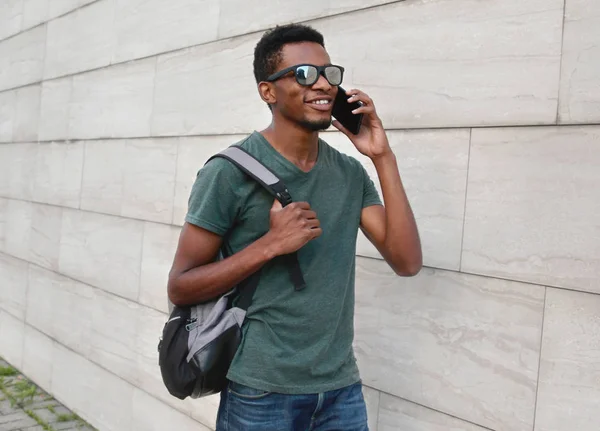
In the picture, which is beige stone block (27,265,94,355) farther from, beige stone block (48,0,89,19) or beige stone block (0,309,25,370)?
beige stone block (48,0,89,19)

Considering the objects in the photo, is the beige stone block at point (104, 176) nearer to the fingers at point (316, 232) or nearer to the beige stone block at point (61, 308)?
the beige stone block at point (61, 308)

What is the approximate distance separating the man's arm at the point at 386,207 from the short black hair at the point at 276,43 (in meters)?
0.25

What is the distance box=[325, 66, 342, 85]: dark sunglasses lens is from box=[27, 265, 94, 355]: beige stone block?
4.04m

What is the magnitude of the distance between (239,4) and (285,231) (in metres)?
2.66

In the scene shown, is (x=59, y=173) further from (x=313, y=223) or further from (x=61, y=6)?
(x=313, y=223)

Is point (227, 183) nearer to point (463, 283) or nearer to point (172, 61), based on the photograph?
point (463, 283)

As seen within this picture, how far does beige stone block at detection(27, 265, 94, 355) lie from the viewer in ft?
20.0

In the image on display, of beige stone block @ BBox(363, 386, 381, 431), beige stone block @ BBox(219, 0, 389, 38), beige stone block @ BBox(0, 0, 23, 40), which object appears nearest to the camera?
beige stone block @ BBox(363, 386, 381, 431)

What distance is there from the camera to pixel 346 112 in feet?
8.76

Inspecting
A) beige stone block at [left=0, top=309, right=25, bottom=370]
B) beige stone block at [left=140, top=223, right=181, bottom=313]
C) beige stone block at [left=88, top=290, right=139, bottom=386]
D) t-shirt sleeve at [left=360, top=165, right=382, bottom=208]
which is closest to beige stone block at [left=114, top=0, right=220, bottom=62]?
beige stone block at [left=140, top=223, right=181, bottom=313]

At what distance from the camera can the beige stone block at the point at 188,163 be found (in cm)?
484

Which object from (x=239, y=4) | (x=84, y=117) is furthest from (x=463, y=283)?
(x=84, y=117)

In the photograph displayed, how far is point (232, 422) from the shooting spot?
99.2 inches


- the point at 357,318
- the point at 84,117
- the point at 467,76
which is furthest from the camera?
the point at 84,117
